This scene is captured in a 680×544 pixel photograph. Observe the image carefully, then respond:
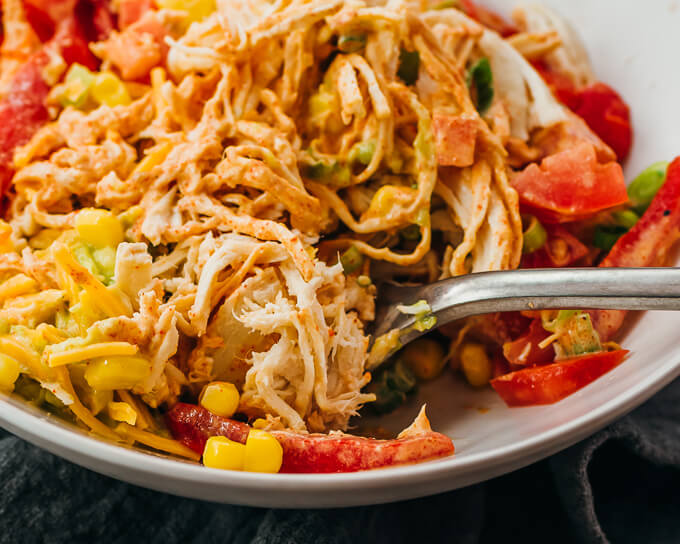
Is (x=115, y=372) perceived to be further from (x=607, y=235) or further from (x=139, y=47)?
(x=607, y=235)

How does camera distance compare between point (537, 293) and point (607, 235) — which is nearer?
point (537, 293)

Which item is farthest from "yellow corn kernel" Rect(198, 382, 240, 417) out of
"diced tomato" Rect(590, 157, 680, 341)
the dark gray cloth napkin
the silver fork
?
"diced tomato" Rect(590, 157, 680, 341)

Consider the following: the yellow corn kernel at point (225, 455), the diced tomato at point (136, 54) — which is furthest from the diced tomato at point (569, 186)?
the diced tomato at point (136, 54)

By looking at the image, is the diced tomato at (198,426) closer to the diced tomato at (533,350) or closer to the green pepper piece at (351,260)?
the green pepper piece at (351,260)

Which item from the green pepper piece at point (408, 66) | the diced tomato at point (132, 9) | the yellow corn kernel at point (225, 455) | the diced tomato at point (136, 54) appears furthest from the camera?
the diced tomato at point (132, 9)

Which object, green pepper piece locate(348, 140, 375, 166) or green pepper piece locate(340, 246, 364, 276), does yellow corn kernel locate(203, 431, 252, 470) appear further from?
green pepper piece locate(348, 140, 375, 166)

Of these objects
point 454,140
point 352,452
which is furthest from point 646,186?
point 352,452
